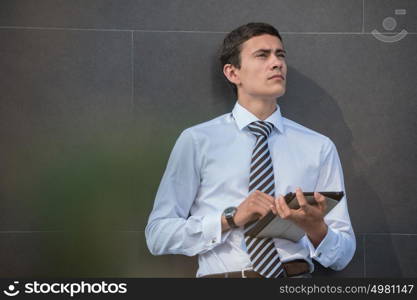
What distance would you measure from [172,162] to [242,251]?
44 centimetres

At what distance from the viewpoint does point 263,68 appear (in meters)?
2.65

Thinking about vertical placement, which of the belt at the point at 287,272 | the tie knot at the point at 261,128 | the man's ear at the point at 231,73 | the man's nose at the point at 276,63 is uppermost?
the man's nose at the point at 276,63

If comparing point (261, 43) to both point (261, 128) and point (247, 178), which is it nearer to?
point (261, 128)

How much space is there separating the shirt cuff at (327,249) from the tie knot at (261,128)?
43 cm

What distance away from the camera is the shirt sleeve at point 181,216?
253 cm

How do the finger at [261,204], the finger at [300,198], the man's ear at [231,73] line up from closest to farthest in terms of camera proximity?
the finger at [300,198] < the finger at [261,204] < the man's ear at [231,73]

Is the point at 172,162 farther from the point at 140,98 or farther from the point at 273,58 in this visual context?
the point at 273,58

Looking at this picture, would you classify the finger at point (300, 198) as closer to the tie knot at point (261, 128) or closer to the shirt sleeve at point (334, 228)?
the shirt sleeve at point (334, 228)

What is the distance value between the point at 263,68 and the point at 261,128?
0.75 ft

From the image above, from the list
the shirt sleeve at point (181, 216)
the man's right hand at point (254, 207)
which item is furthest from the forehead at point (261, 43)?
the man's right hand at point (254, 207)

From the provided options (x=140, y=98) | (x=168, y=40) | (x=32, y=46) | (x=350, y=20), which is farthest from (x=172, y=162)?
(x=350, y=20)

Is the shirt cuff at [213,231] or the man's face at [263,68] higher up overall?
the man's face at [263,68]

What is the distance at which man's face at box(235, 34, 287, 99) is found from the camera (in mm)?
2623

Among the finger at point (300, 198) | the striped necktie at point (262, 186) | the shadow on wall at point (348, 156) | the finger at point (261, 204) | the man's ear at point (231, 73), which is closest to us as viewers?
the finger at point (300, 198)
